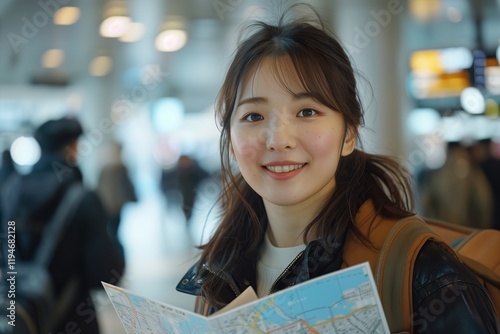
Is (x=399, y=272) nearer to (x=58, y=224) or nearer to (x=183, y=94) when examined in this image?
(x=58, y=224)

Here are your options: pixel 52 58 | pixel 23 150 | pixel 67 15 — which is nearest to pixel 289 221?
pixel 23 150

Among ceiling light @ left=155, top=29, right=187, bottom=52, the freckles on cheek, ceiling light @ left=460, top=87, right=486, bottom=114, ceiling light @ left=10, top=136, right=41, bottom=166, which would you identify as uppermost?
ceiling light @ left=155, top=29, right=187, bottom=52

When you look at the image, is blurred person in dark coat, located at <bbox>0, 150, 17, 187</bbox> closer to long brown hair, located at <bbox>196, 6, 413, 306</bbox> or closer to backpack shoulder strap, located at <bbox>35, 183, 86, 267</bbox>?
backpack shoulder strap, located at <bbox>35, 183, 86, 267</bbox>

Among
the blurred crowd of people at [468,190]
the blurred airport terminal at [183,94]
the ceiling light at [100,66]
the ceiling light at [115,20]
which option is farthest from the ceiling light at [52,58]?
the blurred crowd of people at [468,190]

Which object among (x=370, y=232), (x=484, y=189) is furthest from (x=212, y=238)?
(x=484, y=189)

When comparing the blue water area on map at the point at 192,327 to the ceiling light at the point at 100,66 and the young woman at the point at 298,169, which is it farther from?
the ceiling light at the point at 100,66

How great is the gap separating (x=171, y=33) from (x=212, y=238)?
8.14 m

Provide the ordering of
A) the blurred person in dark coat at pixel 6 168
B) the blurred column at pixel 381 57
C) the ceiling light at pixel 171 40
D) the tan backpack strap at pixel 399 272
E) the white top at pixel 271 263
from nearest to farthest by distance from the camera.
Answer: the tan backpack strap at pixel 399 272, the white top at pixel 271 263, the blurred person in dark coat at pixel 6 168, the blurred column at pixel 381 57, the ceiling light at pixel 171 40

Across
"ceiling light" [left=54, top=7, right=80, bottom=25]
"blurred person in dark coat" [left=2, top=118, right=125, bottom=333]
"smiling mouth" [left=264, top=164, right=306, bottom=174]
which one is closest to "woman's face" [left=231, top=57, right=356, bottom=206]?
"smiling mouth" [left=264, top=164, right=306, bottom=174]

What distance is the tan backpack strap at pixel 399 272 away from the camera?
4.03 ft

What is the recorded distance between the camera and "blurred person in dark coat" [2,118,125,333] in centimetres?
318

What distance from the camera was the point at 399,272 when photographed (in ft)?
4.08

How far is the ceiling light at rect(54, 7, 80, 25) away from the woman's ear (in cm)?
757

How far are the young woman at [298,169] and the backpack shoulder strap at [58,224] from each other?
1735mm
